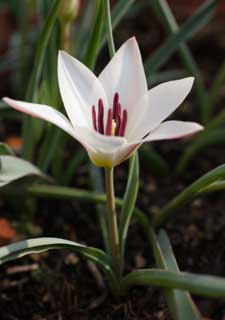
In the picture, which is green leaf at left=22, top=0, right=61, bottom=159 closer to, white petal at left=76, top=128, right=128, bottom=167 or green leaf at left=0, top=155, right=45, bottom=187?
green leaf at left=0, top=155, right=45, bottom=187

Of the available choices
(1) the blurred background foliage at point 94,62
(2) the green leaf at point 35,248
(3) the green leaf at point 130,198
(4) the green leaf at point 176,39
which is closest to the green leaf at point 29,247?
(2) the green leaf at point 35,248

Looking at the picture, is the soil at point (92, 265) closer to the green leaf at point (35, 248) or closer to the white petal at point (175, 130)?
the green leaf at point (35, 248)

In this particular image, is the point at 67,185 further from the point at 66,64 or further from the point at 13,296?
the point at 66,64

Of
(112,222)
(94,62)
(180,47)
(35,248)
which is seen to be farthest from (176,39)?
(35,248)

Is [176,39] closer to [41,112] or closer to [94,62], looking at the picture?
[94,62]

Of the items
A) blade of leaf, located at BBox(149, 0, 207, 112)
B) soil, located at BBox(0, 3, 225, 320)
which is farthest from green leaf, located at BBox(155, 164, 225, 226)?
blade of leaf, located at BBox(149, 0, 207, 112)

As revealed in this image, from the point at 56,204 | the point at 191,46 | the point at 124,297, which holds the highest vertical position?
the point at 191,46

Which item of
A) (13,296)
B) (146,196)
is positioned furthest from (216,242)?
(13,296)
